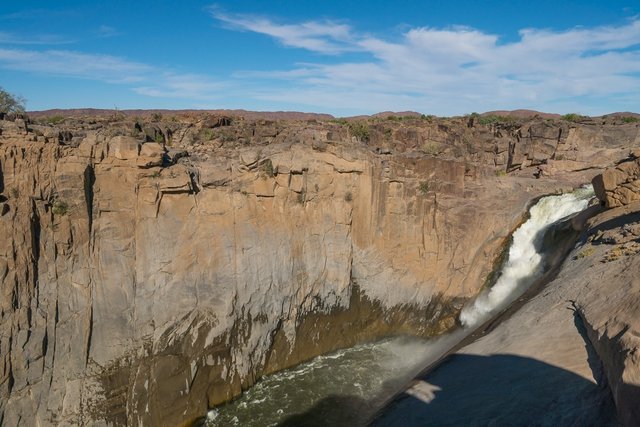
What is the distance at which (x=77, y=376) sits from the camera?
1325cm

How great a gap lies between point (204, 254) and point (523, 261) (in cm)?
1436

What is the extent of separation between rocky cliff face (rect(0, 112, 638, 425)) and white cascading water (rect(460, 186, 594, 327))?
29.8 inches

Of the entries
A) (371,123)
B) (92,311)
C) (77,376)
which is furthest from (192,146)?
(371,123)

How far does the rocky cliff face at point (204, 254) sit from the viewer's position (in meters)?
12.8

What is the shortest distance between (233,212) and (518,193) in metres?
15.1

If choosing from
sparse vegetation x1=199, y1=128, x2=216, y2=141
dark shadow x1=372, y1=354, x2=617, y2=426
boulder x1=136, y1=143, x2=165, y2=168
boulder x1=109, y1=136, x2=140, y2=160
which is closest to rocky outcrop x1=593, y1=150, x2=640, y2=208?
dark shadow x1=372, y1=354, x2=617, y2=426

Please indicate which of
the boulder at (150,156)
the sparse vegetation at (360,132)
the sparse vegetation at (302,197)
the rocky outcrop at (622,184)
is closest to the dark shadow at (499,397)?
the sparse vegetation at (302,197)

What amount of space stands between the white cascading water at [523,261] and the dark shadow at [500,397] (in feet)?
20.9

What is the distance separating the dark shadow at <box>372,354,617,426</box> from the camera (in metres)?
8.50

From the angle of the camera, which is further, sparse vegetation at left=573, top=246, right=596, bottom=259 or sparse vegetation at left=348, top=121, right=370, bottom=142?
sparse vegetation at left=348, top=121, right=370, bottom=142

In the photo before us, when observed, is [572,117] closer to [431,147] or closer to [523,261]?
[431,147]

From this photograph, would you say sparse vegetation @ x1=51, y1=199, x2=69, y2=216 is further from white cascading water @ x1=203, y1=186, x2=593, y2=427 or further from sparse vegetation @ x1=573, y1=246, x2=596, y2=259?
sparse vegetation @ x1=573, y1=246, x2=596, y2=259

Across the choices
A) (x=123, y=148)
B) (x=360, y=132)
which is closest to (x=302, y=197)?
(x=123, y=148)

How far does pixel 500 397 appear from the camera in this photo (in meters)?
9.95
